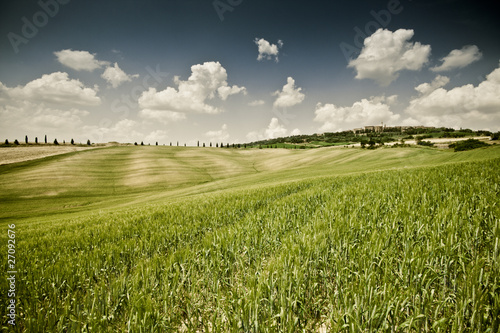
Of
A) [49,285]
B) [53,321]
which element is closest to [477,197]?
[53,321]

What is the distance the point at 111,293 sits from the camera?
3494 millimetres

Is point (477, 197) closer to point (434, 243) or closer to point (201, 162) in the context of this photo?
point (434, 243)

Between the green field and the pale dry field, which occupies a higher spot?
the pale dry field

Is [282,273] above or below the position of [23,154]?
below

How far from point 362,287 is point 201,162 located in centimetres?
7850
